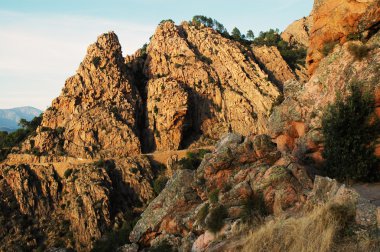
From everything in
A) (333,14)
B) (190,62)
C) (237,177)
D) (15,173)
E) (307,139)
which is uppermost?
(190,62)

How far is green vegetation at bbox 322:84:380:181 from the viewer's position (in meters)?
19.0

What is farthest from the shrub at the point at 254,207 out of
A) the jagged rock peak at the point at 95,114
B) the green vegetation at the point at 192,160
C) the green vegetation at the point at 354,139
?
the jagged rock peak at the point at 95,114

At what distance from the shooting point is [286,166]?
17578mm

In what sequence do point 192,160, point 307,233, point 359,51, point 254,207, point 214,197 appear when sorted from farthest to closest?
point 192,160 → point 359,51 → point 214,197 → point 254,207 → point 307,233

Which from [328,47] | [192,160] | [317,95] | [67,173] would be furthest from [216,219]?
[67,173]

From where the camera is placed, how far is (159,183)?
63281 millimetres

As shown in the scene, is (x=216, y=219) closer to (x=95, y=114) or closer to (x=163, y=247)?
(x=163, y=247)

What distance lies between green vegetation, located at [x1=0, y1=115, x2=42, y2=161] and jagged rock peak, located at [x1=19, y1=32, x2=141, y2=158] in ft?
17.1

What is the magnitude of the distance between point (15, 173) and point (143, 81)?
33.0m

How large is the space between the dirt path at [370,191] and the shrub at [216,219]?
6.03 m

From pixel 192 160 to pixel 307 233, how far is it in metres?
56.8

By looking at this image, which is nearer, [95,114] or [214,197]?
[214,197]

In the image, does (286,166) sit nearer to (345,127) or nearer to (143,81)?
(345,127)

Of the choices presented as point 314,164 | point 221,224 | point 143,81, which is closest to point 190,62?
point 143,81
